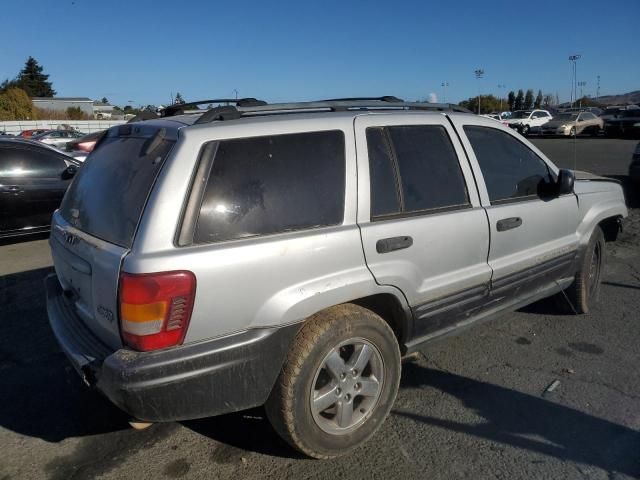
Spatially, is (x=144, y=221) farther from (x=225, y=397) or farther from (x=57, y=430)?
(x=57, y=430)

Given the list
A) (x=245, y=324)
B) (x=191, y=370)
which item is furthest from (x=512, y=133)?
(x=191, y=370)

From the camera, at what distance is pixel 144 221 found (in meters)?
2.30

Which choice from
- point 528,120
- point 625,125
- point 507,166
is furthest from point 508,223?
point 528,120

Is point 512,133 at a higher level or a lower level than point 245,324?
higher

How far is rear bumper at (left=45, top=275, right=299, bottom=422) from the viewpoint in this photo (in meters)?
2.24

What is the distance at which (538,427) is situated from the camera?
3.00 metres

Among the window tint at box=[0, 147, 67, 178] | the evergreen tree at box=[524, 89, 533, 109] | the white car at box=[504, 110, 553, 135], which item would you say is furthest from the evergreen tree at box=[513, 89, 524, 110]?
the window tint at box=[0, 147, 67, 178]

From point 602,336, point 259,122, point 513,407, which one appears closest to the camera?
point 259,122

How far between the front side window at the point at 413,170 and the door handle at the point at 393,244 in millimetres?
157

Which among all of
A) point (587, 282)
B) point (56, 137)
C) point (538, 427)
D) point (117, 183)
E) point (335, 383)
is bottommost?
point (538, 427)

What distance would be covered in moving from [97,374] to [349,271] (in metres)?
1.29

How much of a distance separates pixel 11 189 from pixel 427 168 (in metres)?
6.05

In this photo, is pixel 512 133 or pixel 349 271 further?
pixel 512 133

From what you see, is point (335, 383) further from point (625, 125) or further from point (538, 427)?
point (625, 125)
